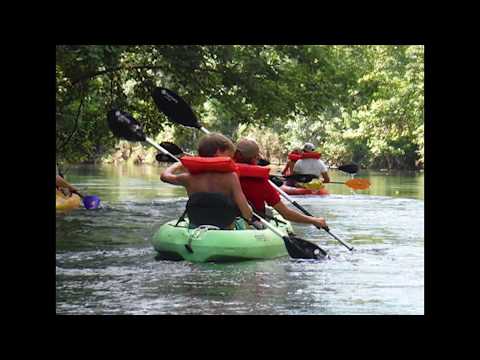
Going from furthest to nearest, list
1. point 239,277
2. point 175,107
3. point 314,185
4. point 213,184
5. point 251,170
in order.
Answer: point 314,185
point 175,107
point 251,170
point 213,184
point 239,277

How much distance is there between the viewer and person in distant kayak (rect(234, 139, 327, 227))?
6.56 m

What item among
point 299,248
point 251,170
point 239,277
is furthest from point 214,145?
point 299,248

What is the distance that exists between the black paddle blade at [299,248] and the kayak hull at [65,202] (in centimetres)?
424

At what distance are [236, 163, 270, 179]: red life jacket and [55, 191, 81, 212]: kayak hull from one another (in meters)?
4.11

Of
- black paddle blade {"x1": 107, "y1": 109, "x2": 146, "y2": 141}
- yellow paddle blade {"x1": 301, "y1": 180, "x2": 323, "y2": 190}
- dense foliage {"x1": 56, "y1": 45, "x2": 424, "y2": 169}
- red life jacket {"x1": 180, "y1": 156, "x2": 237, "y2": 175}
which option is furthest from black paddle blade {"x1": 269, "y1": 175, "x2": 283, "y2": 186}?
yellow paddle blade {"x1": 301, "y1": 180, "x2": 323, "y2": 190}

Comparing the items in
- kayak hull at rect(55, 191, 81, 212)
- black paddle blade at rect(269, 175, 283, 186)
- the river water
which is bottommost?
the river water

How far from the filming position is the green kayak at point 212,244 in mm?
6207

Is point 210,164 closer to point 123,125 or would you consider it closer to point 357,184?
point 123,125

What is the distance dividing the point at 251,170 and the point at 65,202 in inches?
173

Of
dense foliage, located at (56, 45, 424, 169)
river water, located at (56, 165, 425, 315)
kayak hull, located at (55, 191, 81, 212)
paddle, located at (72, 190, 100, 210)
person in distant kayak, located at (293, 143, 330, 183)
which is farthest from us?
person in distant kayak, located at (293, 143, 330, 183)

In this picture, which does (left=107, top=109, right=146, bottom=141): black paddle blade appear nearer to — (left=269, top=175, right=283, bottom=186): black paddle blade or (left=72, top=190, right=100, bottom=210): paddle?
(left=269, top=175, right=283, bottom=186): black paddle blade

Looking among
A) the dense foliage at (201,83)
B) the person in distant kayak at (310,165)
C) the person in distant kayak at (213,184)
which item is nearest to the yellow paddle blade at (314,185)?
the person in distant kayak at (310,165)

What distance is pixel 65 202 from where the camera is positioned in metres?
10.4

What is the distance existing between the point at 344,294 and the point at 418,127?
642 inches
